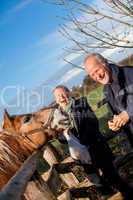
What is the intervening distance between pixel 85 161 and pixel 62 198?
84cm

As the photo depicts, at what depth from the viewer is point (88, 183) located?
655 cm

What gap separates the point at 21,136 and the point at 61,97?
3.81 feet

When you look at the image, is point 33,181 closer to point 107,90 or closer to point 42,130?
point 42,130


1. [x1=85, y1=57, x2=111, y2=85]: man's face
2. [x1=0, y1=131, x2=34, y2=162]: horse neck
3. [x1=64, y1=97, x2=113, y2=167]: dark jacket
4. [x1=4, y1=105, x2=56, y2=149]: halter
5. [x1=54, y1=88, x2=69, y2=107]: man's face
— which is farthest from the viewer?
[x1=64, y1=97, x2=113, y2=167]: dark jacket

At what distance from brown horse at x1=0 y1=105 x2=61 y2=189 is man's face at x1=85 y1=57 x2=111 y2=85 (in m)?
0.61

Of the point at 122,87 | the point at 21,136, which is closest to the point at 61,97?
the point at 122,87

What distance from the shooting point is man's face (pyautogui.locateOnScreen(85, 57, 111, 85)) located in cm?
496

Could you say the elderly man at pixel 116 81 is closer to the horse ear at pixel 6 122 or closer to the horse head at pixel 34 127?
the horse head at pixel 34 127

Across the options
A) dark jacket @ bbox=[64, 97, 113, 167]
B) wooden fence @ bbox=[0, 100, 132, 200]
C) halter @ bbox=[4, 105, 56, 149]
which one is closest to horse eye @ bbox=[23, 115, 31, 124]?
halter @ bbox=[4, 105, 56, 149]

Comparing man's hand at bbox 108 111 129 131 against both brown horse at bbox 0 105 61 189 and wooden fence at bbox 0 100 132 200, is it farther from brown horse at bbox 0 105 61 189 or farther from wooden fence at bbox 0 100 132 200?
wooden fence at bbox 0 100 132 200

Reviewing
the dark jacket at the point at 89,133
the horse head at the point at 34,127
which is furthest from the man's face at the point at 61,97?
the horse head at the point at 34,127

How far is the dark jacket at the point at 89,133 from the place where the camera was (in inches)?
234

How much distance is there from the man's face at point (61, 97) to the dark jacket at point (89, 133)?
5.1 inches

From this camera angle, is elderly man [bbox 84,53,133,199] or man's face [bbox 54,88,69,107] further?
man's face [bbox 54,88,69,107]
